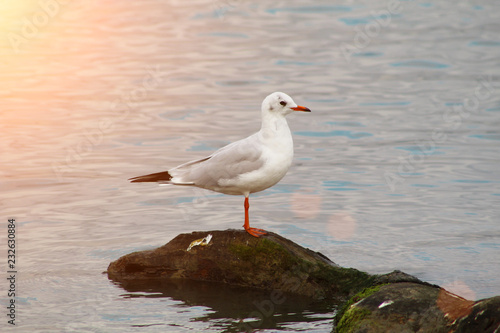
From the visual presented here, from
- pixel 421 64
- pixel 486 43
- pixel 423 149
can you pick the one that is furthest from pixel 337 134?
pixel 486 43

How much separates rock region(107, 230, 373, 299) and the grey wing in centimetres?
69

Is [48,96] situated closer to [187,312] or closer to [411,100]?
[411,100]

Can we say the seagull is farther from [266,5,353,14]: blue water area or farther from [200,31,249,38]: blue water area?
[266,5,353,14]: blue water area

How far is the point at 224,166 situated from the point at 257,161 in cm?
50

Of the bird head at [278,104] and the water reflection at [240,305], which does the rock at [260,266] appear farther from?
the bird head at [278,104]

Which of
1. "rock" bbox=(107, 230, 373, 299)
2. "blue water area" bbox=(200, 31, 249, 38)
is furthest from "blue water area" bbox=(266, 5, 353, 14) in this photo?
"rock" bbox=(107, 230, 373, 299)

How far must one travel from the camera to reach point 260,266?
9930 millimetres

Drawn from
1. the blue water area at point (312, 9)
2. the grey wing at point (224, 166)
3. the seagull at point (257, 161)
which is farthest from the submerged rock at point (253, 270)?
the blue water area at point (312, 9)

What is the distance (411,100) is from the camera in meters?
24.0

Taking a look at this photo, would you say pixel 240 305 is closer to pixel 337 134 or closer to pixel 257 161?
pixel 257 161

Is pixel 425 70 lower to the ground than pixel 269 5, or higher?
lower

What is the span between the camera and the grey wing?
32.3 ft

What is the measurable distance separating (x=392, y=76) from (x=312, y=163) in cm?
1022

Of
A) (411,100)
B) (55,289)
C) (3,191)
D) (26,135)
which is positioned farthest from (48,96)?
(55,289)
